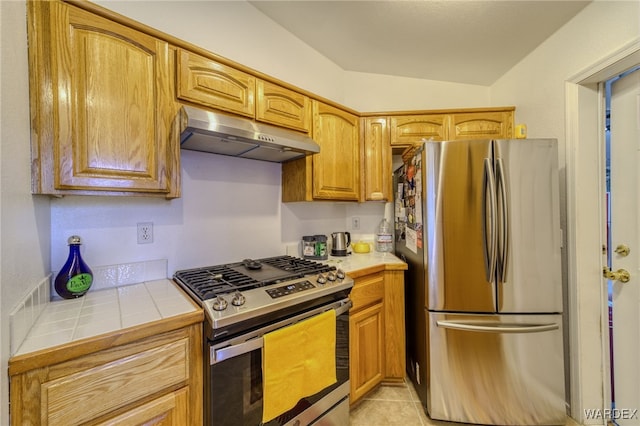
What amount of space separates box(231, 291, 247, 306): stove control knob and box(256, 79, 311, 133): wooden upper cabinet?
39.6 inches

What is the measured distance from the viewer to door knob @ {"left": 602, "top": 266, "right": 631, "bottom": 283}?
4.55 feet

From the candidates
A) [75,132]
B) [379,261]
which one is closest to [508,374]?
[379,261]

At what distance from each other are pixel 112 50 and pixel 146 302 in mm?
1067

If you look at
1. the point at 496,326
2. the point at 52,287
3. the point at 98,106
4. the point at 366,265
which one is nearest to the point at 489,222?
the point at 496,326

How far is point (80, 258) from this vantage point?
1.06m

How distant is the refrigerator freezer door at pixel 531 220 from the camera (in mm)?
1373

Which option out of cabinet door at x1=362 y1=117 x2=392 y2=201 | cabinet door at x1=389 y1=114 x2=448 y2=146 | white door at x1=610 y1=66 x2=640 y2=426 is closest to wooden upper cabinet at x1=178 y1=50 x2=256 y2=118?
cabinet door at x1=362 y1=117 x2=392 y2=201

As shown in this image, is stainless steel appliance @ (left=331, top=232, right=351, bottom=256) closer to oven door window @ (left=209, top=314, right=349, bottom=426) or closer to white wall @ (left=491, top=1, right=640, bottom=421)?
oven door window @ (left=209, top=314, right=349, bottom=426)

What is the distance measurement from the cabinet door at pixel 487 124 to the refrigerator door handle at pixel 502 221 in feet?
2.89

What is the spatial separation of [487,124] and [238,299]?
2396mm

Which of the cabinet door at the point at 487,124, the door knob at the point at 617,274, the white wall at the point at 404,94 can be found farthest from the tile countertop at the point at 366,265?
the white wall at the point at 404,94

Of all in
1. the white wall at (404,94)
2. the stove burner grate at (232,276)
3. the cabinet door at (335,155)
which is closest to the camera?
the stove burner grate at (232,276)

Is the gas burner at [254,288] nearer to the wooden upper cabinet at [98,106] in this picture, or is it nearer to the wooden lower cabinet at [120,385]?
the wooden lower cabinet at [120,385]

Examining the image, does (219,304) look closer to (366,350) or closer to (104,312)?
(104,312)
